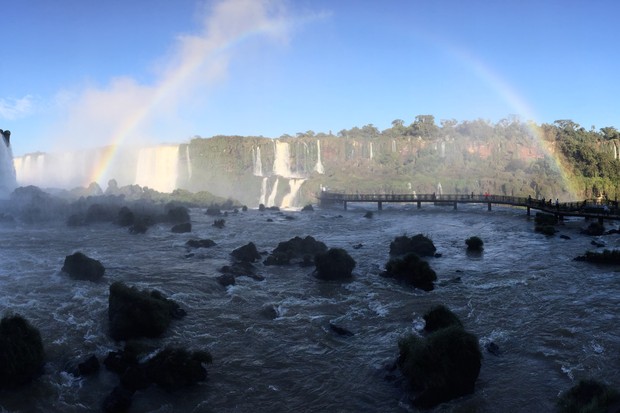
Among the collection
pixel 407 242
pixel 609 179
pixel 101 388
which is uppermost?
pixel 609 179

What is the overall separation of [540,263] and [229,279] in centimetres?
1885

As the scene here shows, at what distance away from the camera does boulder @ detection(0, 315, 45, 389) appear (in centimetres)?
1409

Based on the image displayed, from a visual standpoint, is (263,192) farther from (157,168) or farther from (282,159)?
(157,168)

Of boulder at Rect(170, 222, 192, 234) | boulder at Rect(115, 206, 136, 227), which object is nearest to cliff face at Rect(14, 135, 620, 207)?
boulder at Rect(115, 206, 136, 227)

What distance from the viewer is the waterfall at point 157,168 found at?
107 m

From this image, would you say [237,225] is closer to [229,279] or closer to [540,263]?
[229,279]

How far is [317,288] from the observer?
80.8ft

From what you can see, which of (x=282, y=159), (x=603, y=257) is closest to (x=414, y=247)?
(x=603, y=257)

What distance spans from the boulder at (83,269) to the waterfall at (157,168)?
3283 inches

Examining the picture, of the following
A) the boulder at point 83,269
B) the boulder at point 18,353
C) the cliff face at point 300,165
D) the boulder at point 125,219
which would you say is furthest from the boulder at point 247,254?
the cliff face at point 300,165

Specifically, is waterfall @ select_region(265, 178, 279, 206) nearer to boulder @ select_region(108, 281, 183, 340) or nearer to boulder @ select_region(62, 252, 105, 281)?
boulder @ select_region(62, 252, 105, 281)

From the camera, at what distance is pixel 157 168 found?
108188 millimetres

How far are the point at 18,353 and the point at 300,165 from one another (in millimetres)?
97515

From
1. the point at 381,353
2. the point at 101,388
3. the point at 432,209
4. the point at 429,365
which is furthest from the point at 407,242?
the point at 432,209
